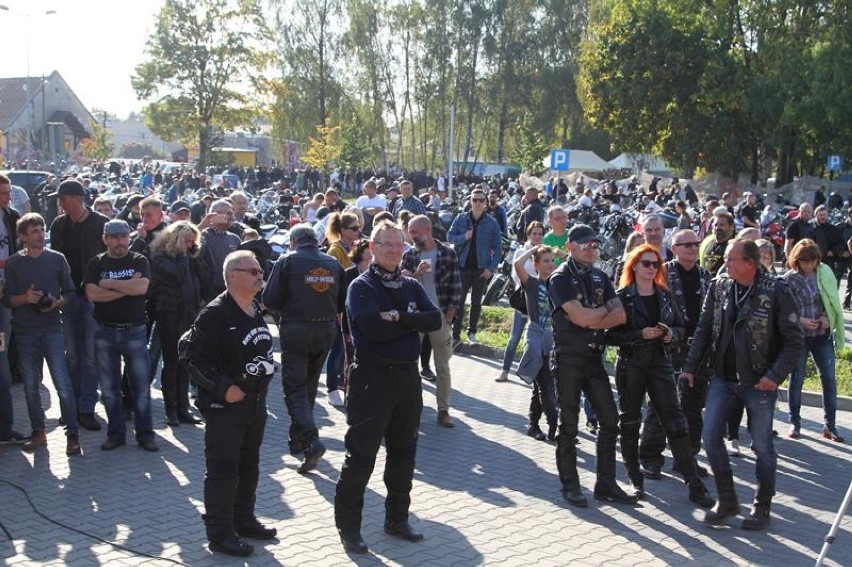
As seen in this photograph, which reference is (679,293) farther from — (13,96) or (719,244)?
(13,96)

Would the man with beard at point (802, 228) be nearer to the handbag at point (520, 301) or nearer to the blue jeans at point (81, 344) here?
the handbag at point (520, 301)

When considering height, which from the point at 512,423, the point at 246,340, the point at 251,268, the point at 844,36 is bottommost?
the point at 512,423

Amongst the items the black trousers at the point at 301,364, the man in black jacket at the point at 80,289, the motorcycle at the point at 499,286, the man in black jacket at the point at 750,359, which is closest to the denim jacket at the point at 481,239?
the motorcycle at the point at 499,286

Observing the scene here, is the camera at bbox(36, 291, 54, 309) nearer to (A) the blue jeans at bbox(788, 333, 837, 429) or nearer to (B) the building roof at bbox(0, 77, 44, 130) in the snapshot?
(A) the blue jeans at bbox(788, 333, 837, 429)

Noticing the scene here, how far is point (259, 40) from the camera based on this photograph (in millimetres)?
61500

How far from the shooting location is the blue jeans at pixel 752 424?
22.5 ft

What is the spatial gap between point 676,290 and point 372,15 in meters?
62.7

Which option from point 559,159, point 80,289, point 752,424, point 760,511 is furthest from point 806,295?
point 559,159

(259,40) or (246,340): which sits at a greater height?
(259,40)

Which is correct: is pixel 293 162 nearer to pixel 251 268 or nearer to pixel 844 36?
pixel 844 36

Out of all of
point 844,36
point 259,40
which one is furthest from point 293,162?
point 844,36

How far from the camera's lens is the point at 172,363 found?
9172 mm

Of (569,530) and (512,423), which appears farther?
(512,423)

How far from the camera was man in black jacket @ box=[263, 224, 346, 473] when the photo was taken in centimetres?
805
